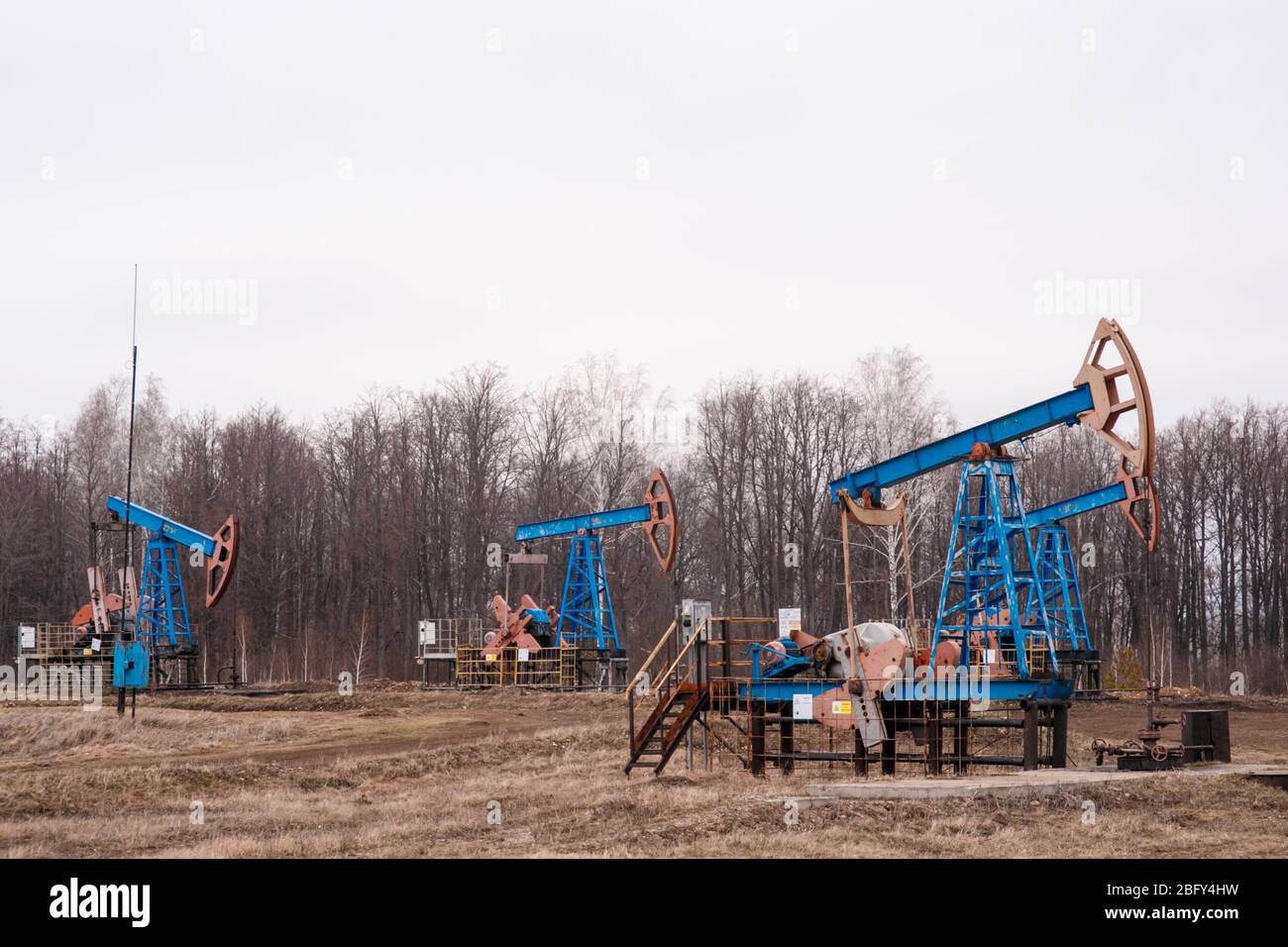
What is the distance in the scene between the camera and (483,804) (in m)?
18.5

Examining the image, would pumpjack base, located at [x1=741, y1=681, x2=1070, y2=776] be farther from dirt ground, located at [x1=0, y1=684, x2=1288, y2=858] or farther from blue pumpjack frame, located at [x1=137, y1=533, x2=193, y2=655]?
blue pumpjack frame, located at [x1=137, y1=533, x2=193, y2=655]

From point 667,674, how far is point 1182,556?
43.0 m

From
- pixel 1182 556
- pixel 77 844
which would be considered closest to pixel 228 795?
pixel 77 844

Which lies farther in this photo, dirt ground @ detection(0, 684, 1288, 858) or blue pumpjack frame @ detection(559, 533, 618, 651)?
blue pumpjack frame @ detection(559, 533, 618, 651)

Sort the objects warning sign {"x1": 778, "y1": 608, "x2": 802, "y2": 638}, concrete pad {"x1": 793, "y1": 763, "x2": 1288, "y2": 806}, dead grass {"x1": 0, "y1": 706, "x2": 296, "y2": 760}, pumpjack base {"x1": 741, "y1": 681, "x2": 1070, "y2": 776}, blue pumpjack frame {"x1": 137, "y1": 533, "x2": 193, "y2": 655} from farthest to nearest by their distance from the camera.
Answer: blue pumpjack frame {"x1": 137, "y1": 533, "x2": 193, "y2": 655}
dead grass {"x1": 0, "y1": 706, "x2": 296, "y2": 760}
warning sign {"x1": 778, "y1": 608, "x2": 802, "y2": 638}
pumpjack base {"x1": 741, "y1": 681, "x2": 1070, "y2": 776}
concrete pad {"x1": 793, "y1": 763, "x2": 1288, "y2": 806}

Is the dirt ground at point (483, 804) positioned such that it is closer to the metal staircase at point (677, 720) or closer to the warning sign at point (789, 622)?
the metal staircase at point (677, 720)

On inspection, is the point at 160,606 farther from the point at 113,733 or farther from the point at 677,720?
the point at 677,720

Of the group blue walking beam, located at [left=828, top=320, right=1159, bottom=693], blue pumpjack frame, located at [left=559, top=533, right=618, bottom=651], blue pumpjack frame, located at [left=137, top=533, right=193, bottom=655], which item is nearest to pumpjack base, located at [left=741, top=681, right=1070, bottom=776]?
blue walking beam, located at [left=828, top=320, right=1159, bottom=693]

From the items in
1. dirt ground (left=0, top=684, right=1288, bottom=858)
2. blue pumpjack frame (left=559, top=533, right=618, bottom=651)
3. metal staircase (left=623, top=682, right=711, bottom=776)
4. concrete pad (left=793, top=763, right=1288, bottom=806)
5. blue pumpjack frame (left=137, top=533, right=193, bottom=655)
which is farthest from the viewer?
blue pumpjack frame (left=559, top=533, right=618, bottom=651)

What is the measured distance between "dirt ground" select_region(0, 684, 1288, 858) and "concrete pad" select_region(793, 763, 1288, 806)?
210mm

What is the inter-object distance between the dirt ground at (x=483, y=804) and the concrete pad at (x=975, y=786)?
210mm

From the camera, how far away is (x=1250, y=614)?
191 ft

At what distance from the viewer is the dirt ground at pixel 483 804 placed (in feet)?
45.9

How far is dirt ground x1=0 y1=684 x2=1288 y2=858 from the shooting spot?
1400 centimetres
